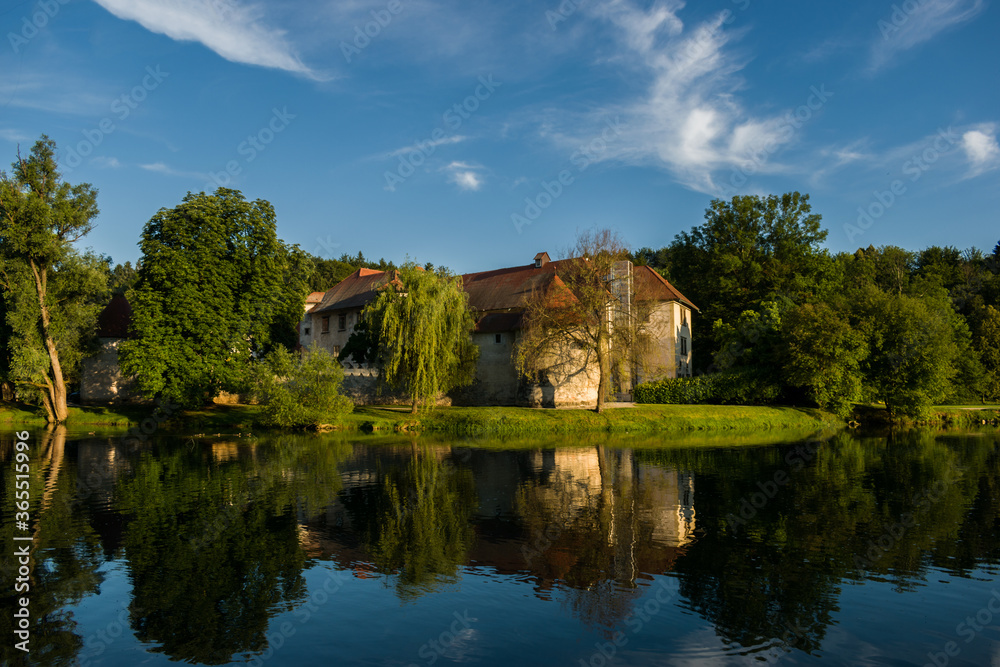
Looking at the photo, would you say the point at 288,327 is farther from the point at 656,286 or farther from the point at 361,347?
the point at 656,286

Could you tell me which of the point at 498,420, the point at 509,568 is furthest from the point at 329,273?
the point at 509,568

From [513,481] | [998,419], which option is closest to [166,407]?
[513,481]

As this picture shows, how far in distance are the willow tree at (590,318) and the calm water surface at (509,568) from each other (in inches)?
Result: 660

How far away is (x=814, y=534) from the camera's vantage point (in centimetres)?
1184

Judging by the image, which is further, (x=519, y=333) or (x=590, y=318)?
(x=519, y=333)

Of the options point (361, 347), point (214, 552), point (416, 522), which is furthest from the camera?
point (361, 347)

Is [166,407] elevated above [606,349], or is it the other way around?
[606,349]

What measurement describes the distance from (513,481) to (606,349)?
19.7 meters

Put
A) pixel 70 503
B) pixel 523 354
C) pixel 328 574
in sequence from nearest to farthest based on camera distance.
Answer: pixel 328 574, pixel 70 503, pixel 523 354

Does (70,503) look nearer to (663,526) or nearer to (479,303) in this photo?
(663,526)

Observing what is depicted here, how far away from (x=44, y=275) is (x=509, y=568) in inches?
1525

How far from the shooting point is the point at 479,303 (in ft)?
154

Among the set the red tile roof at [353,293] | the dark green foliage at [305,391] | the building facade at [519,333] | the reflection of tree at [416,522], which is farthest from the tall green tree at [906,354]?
the red tile roof at [353,293]

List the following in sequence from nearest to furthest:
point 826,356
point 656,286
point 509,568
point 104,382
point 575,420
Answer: point 509,568 < point 575,420 < point 826,356 < point 104,382 < point 656,286
